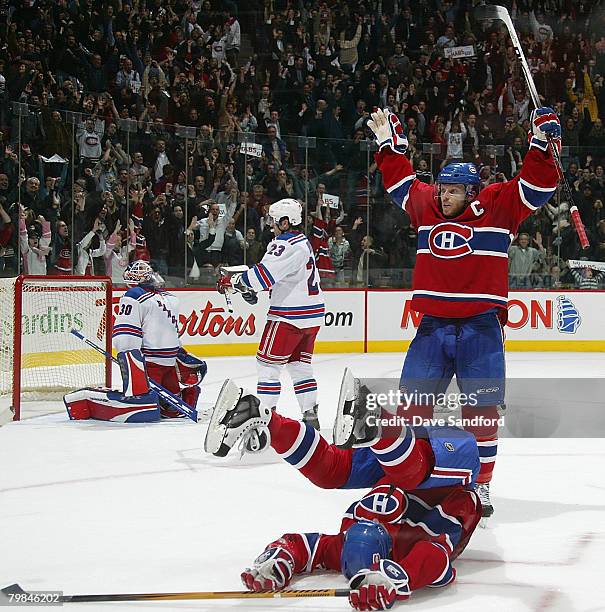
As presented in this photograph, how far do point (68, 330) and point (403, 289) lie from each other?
464 centimetres

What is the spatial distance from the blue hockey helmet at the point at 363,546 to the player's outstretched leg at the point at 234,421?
1.14 ft

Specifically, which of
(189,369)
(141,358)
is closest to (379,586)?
(141,358)

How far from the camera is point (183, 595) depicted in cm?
260

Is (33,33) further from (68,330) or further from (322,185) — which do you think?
(68,330)

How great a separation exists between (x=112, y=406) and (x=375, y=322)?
534cm

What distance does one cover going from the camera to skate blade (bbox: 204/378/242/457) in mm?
2541

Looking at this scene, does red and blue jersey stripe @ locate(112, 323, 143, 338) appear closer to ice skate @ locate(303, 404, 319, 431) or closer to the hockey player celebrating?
the hockey player celebrating

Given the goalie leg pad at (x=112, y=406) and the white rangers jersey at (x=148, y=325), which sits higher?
the white rangers jersey at (x=148, y=325)

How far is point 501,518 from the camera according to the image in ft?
12.1

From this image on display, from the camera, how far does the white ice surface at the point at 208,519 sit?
2770mm

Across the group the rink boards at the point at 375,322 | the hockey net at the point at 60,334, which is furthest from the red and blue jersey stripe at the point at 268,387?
the rink boards at the point at 375,322

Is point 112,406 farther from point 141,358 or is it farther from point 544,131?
point 544,131

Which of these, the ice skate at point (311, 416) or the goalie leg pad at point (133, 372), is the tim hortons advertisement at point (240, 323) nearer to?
the goalie leg pad at point (133, 372)

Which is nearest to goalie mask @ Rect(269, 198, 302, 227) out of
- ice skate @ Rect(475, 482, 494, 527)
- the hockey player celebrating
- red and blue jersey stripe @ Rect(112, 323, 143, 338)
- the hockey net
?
the hockey player celebrating
